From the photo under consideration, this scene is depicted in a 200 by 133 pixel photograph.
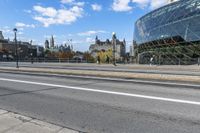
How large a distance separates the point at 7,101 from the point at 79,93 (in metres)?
2.72

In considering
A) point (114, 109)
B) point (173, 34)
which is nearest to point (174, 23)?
point (173, 34)

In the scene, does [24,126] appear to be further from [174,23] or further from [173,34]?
[174,23]

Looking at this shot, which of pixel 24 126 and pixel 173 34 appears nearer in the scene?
pixel 24 126

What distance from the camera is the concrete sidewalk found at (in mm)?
6543

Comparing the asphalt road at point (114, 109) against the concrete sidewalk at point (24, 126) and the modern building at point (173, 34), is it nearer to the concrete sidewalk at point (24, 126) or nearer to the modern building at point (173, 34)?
the concrete sidewalk at point (24, 126)

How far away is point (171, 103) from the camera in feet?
30.1

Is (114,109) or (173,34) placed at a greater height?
(173,34)

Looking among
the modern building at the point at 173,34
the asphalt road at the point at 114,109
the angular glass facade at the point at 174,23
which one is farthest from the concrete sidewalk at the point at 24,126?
the angular glass facade at the point at 174,23

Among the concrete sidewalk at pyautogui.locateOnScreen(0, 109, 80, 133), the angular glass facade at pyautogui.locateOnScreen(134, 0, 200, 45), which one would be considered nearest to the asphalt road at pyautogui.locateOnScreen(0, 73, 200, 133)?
the concrete sidewalk at pyautogui.locateOnScreen(0, 109, 80, 133)

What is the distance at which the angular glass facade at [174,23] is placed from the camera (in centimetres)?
5600

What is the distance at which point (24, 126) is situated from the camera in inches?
272

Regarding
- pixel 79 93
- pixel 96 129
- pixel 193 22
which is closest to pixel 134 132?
pixel 96 129

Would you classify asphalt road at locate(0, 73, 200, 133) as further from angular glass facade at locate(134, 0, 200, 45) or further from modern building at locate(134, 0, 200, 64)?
angular glass facade at locate(134, 0, 200, 45)

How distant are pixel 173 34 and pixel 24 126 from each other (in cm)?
5703
